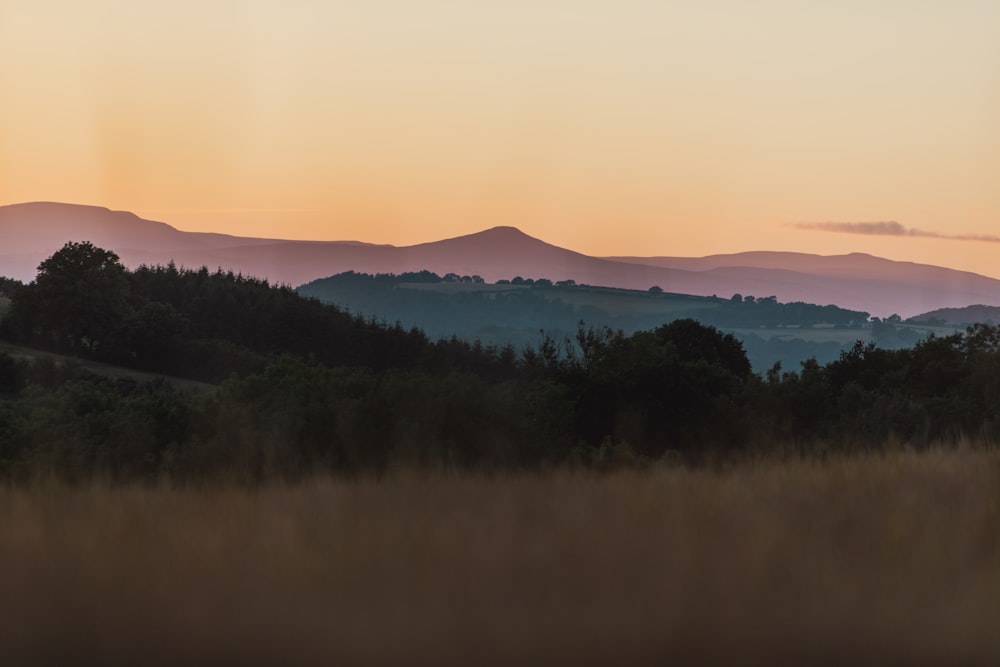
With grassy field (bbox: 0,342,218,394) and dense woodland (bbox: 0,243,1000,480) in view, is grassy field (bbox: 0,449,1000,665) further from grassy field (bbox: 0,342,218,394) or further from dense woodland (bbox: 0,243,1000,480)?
grassy field (bbox: 0,342,218,394)

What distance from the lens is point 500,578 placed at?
612 centimetres

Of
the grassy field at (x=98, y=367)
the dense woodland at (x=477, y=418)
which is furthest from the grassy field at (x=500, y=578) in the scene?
→ the grassy field at (x=98, y=367)

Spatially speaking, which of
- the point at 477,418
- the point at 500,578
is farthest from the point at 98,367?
the point at 500,578

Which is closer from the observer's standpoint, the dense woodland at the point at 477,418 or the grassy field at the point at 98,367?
the dense woodland at the point at 477,418

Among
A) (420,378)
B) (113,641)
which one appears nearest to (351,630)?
(113,641)

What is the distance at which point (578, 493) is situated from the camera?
8328mm

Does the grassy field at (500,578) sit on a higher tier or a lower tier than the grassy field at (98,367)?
higher

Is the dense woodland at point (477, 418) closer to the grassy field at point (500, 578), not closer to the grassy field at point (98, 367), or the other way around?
the grassy field at point (500, 578)

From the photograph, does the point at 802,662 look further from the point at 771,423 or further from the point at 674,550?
the point at 771,423

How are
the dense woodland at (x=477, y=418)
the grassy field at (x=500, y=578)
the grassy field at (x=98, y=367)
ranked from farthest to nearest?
the grassy field at (x=98, y=367)
the dense woodland at (x=477, y=418)
the grassy field at (x=500, y=578)

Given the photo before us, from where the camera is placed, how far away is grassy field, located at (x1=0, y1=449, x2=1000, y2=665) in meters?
5.51

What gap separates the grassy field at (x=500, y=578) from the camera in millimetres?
5508

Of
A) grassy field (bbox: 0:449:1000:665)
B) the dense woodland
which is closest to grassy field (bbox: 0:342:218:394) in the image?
the dense woodland

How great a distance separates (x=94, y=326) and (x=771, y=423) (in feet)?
301
